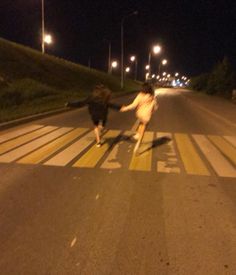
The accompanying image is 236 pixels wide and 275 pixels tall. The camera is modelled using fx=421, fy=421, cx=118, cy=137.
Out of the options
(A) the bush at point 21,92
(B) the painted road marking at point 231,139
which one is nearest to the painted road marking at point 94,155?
(B) the painted road marking at point 231,139

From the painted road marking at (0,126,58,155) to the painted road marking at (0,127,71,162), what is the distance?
22 centimetres

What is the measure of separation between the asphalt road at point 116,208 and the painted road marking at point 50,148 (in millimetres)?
24

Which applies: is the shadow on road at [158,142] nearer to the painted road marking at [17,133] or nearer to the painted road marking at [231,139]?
the painted road marking at [231,139]

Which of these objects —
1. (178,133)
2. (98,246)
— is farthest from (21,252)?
(178,133)

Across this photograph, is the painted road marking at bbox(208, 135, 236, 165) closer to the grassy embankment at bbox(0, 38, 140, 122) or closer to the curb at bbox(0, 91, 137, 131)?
the curb at bbox(0, 91, 137, 131)

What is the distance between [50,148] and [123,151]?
1.88 metres

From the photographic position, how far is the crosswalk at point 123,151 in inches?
353

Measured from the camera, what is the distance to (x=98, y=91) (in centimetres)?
1117

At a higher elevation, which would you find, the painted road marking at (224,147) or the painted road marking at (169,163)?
the painted road marking at (169,163)

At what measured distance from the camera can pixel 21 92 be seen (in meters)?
25.1

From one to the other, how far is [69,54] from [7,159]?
9549 cm

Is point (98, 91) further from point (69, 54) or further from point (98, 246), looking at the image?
point (69, 54)

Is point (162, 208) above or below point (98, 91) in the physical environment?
below

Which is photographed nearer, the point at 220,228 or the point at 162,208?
the point at 220,228
